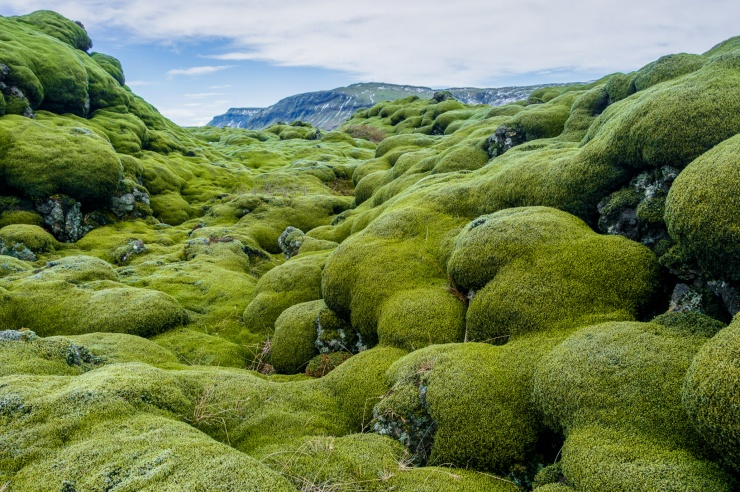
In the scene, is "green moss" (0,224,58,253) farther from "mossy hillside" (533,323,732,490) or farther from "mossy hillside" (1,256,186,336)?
"mossy hillside" (533,323,732,490)

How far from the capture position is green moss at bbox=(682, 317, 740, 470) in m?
4.68

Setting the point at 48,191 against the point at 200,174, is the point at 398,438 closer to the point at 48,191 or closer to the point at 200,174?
the point at 48,191

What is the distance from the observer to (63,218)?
34.6m

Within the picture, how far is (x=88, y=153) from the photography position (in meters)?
38.8

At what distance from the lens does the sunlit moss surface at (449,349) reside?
571cm

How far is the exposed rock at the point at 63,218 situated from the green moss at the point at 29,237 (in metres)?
1.86

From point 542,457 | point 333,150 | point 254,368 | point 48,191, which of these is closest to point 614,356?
point 542,457

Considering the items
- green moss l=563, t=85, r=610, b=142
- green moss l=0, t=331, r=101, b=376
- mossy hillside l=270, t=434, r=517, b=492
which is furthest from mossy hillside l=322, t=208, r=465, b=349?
green moss l=563, t=85, r=610, b=142

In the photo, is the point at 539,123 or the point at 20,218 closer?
the point at 539,123

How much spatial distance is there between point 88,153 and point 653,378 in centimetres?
4666

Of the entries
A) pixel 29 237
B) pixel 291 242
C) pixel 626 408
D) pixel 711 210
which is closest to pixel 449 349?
pixel 626 408

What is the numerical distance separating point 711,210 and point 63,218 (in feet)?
140

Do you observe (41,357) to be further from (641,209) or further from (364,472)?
(641,209)

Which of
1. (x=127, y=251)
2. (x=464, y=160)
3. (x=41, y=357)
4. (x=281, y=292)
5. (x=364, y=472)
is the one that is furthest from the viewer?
(x=127, y=251)
